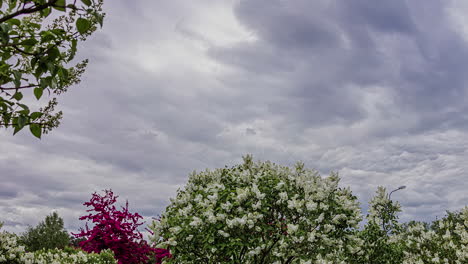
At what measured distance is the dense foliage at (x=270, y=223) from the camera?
8.42m

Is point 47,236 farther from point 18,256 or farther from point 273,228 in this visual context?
point 273,228

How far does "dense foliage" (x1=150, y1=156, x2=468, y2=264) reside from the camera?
27.6 feet

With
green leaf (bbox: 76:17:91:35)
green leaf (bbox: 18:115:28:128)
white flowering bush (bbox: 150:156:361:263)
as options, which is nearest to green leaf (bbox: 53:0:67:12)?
green leaf (bbox: 76:17:91:35)

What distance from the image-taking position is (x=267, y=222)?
9453mm

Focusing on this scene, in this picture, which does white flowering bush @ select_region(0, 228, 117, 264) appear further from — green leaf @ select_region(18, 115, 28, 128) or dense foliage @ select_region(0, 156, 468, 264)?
green leaf @ select_region(18, 115, 28, 128)

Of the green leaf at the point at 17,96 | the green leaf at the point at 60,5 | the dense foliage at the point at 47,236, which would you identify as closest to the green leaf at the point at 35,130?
the green leaf at the point at 17,96

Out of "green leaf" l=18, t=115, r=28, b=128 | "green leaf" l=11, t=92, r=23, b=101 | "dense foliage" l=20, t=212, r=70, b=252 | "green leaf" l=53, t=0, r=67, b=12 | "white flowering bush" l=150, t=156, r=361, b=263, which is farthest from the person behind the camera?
"dense foliage" l=20, t=212, r=70, b=252

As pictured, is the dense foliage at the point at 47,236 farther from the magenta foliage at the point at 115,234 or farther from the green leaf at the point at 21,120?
the green leaf at the point at 21,120

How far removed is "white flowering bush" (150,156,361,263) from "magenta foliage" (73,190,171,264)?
2.99 metres

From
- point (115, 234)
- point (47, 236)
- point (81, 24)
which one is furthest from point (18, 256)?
point (47, 236)

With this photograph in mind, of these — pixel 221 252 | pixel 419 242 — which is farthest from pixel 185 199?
pixel 419 242

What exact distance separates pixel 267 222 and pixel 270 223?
0.08 metres

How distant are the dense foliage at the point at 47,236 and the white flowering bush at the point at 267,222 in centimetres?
2100

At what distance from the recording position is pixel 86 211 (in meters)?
13.0
